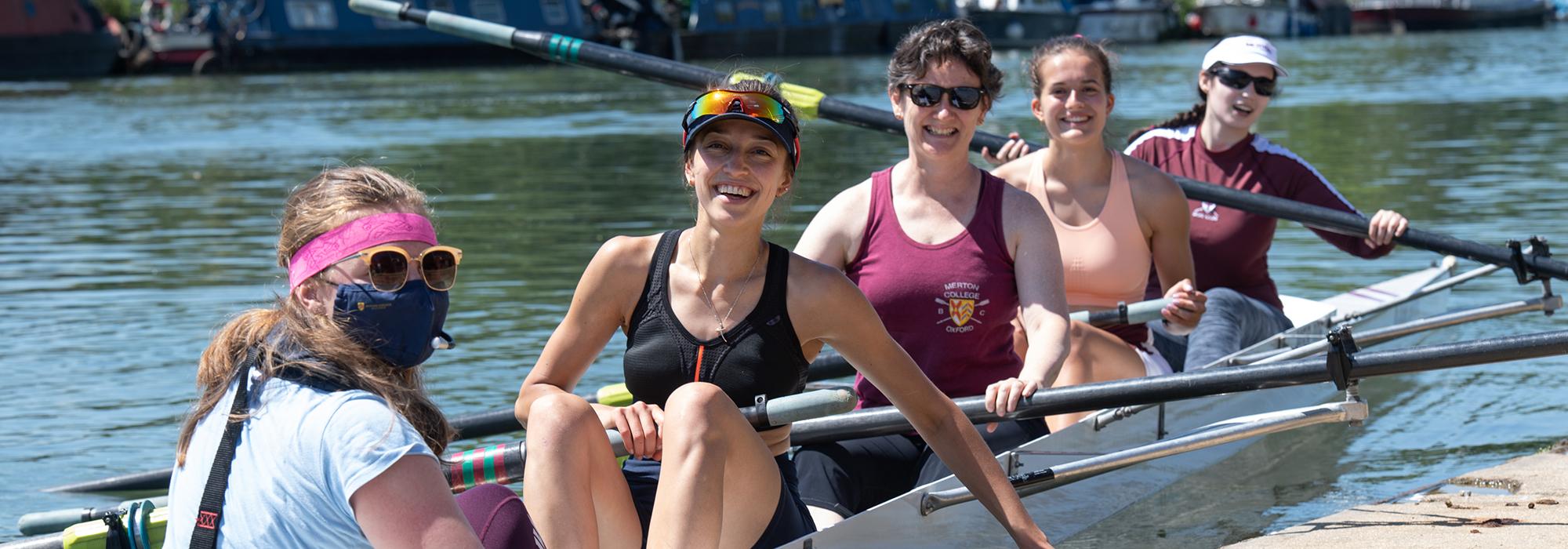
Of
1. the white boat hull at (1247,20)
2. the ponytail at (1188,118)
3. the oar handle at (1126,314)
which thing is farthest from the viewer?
the white boat hull at (1247,20)

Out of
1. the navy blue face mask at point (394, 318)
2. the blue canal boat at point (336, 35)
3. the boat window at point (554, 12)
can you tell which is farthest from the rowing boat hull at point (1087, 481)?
the boat window at point (554, 12)

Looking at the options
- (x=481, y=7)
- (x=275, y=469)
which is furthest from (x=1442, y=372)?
(x=481, y=7)

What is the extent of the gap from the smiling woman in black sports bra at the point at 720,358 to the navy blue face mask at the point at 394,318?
33.4 inches

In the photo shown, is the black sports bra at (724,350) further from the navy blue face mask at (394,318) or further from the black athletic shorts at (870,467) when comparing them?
the navy blue face mask at (394,318)

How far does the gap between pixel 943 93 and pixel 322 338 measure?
240 cm

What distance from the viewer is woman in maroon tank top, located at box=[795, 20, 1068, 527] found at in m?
4.46

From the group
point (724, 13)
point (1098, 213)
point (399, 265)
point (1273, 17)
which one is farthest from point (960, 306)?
point (1273, 17)

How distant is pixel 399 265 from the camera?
2.49 meters

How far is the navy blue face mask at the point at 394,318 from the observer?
8.02 feet

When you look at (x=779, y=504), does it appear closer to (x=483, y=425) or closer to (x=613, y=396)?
(x=613, y=396)

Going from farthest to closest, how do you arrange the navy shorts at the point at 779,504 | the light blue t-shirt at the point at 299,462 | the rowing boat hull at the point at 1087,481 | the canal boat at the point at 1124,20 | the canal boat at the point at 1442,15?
the canal boat at the point at 1442,15
the canal boat at the point at 1124,20
the rowing boat hull at the point at 1087,481
the navy shorts at the point at 779,504
the light blue t-shirt at the point at 299,462

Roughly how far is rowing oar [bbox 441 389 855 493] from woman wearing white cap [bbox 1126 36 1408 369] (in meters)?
2.81

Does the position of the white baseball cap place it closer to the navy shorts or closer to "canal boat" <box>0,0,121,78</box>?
the navy shorts

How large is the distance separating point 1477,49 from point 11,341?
131ft
